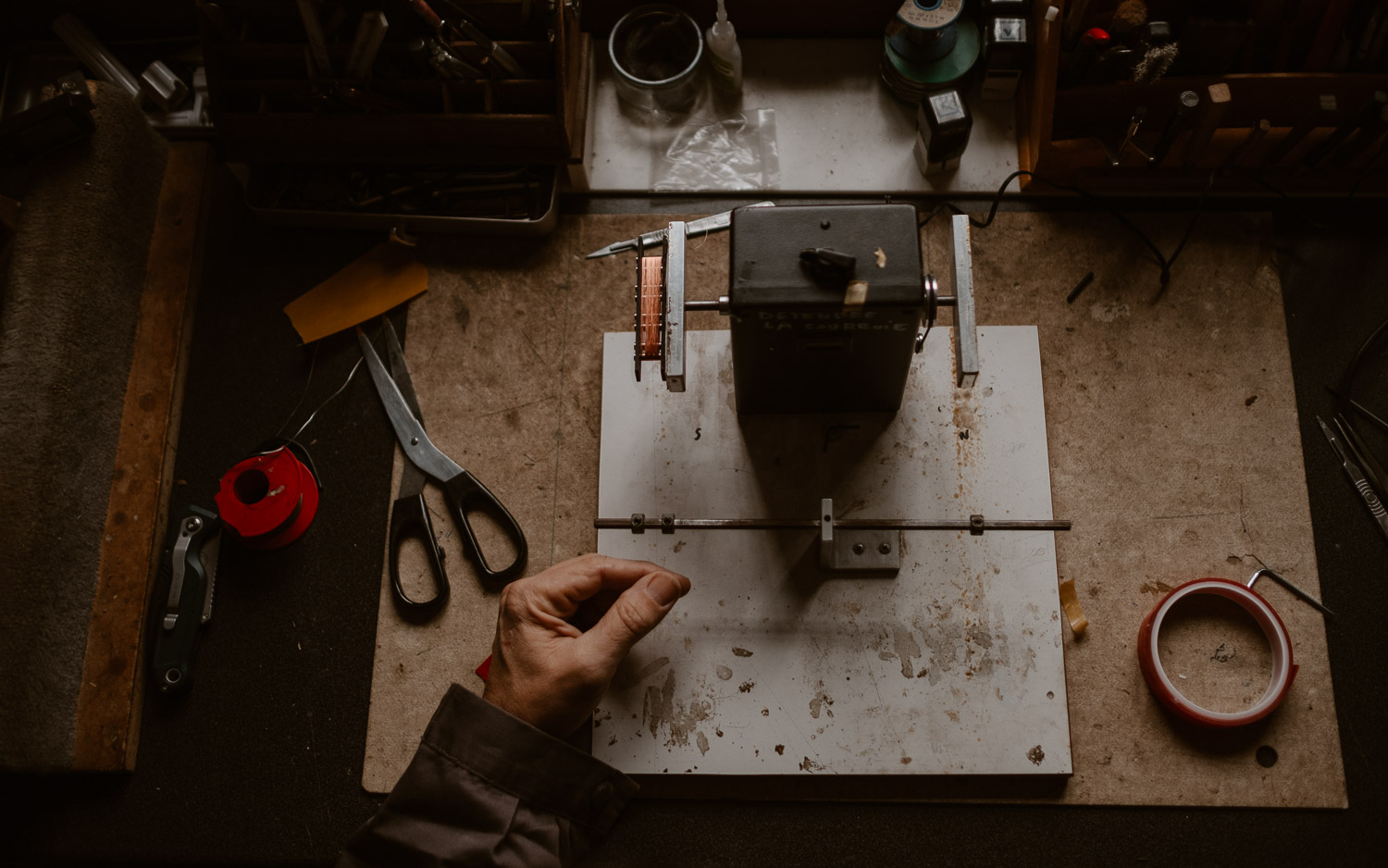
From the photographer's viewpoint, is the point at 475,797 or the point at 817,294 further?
the point at 475,797

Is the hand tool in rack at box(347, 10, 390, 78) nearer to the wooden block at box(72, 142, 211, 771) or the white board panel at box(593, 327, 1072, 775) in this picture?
the wooden block at box(72, 142, 211, 771)

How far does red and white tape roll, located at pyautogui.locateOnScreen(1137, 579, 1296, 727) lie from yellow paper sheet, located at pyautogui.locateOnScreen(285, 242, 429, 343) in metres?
1.27

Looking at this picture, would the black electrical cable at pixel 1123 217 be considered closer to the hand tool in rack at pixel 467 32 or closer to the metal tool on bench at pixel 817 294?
the metal tool on bench at pixel 817 294

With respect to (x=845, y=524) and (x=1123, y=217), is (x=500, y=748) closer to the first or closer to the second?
(x=845, y=524)

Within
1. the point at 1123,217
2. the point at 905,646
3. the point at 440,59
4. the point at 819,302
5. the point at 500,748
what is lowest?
the point at 500,748

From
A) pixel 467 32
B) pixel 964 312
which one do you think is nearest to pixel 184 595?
pixel 467 32

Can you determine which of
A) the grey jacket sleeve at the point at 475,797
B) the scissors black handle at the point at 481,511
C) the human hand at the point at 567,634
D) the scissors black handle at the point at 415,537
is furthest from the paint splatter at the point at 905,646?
the scissors black handle at the point at 415,537

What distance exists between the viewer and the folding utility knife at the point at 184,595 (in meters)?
1.31

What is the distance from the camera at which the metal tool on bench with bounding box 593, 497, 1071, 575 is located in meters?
1.25

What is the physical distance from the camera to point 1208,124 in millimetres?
1354

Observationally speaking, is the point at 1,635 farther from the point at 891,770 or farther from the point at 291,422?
the point at 891,770

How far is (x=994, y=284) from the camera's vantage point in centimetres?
145

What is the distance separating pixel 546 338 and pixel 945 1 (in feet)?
2.88

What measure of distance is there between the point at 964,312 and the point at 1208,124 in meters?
0.68
